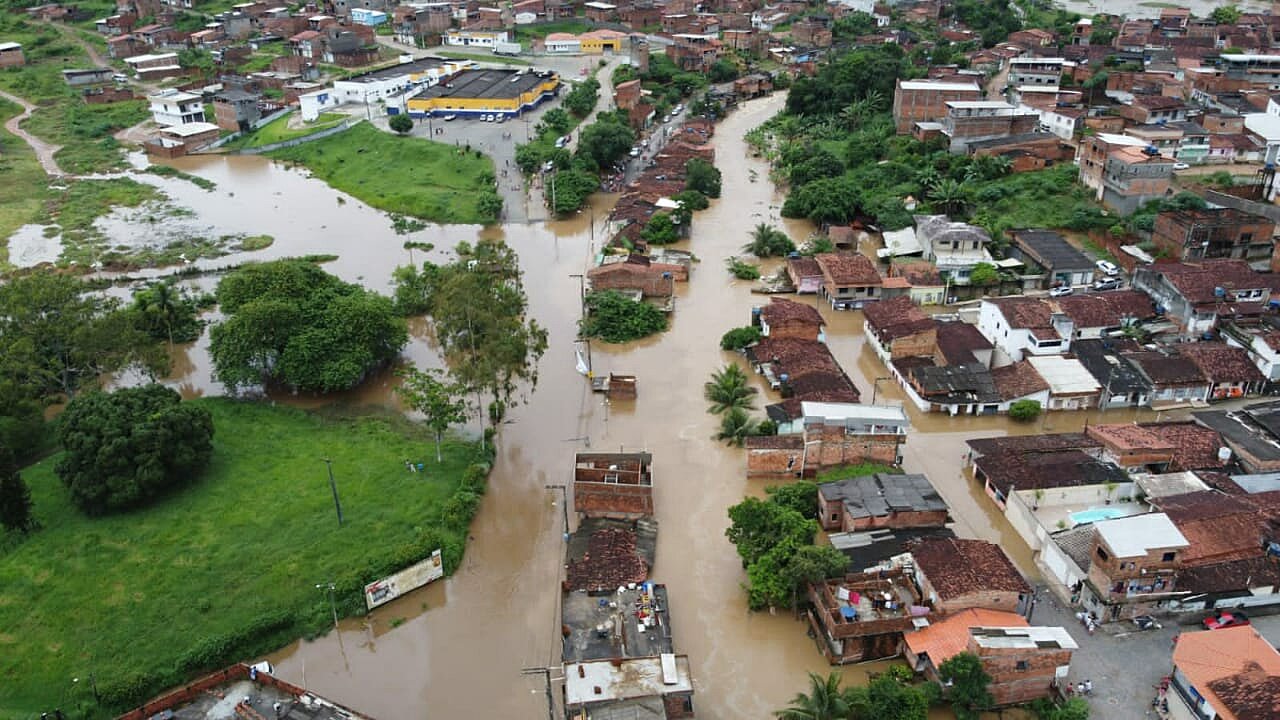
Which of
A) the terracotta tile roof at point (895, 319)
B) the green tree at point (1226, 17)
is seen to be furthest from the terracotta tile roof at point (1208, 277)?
the green tree at point (1226, 17)

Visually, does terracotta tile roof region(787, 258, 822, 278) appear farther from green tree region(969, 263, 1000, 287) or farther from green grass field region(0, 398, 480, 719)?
green grass field region(0, 398, 480, 719)

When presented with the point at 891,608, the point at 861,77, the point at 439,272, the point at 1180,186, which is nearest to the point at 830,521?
the point at 891,608

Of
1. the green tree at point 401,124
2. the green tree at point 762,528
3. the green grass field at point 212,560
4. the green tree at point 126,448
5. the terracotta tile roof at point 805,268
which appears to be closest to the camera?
the green grass field at point 212,560

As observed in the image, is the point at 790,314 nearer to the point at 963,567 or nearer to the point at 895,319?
the point at 895,319

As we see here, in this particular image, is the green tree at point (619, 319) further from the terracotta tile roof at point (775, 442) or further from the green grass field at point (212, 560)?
the terracotta tile roof at point (775, 442)

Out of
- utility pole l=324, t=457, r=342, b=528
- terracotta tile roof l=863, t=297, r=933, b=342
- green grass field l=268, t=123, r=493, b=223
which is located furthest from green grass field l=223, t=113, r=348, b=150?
terracotta tile roof l=863, t=297, r=933, b=342
